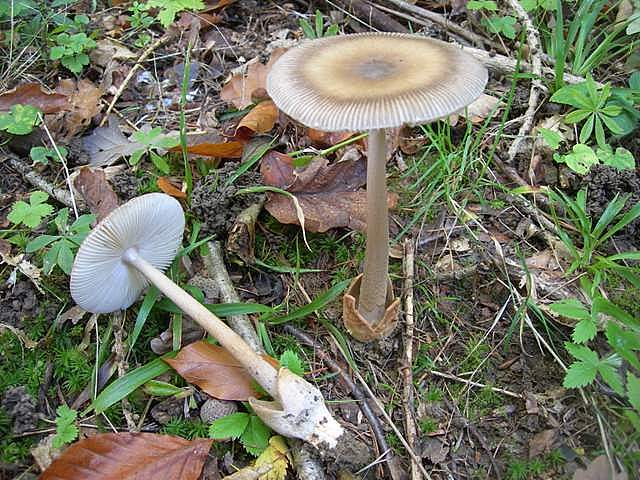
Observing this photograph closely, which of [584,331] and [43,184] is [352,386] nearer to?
[584,331]

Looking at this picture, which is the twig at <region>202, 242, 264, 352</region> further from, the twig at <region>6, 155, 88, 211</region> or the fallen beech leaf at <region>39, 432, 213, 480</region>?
the twig at <region>6, 155, 88, 211</region>

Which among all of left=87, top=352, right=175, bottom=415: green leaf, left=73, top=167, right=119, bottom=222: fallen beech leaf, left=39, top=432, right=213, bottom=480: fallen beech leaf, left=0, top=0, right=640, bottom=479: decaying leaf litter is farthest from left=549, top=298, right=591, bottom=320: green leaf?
left=73, top=167, right=119, bottom=222: fallen beech leaf

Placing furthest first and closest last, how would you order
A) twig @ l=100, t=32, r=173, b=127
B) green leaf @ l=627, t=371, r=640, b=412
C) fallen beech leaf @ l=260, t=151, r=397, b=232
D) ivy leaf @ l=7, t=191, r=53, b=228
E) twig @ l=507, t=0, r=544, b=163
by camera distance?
twig @ l=100, t=32, r=173, b=127 < twig @ l=507, t=0, r=544, b=163 < fallen beech leaf @ l=260, t=151, r=397, b=232 < ivy leaf @ l=7, t=191, r=53, b=228 < green leaf @ l=627, t=371, r=640, b=412

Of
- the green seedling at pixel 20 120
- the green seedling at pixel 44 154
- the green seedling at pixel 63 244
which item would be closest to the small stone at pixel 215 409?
the green seedling at pixel 63 244

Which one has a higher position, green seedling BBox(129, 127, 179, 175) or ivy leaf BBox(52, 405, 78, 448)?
green seedling BBox(129, 127, 179, 175)

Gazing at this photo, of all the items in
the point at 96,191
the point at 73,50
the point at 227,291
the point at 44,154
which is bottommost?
the point at 227,291

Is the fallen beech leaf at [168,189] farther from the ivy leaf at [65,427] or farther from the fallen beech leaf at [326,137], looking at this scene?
the ivy leaf at [65,427]

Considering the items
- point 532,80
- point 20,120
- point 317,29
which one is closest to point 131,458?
point 20,120
